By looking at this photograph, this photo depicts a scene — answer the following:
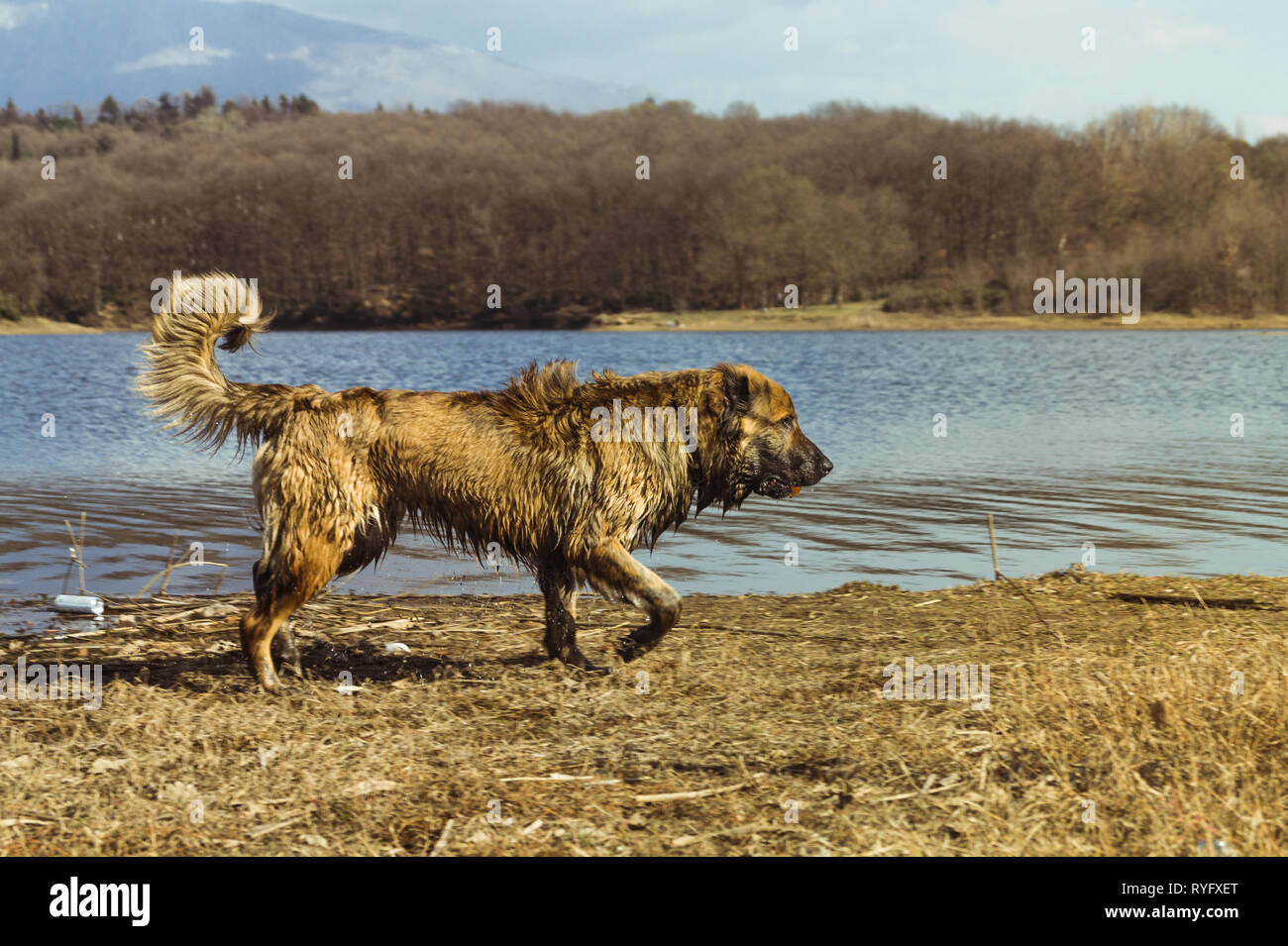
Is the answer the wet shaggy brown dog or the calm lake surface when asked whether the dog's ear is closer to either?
the wet shaggy brown dog

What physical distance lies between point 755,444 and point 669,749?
7.53 feet

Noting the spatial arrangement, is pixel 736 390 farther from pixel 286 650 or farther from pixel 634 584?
pixel 286 650

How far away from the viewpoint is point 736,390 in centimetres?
680

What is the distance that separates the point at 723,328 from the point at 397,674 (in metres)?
74.0

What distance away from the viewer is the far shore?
73938mm

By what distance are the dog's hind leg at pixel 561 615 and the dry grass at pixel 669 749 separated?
0.60 ft

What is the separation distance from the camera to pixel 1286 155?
343 ft

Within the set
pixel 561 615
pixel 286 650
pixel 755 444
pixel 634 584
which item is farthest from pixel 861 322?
pixel 286 650

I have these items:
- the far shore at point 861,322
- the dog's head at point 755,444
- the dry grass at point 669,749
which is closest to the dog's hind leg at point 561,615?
the dry grass at point 669,749

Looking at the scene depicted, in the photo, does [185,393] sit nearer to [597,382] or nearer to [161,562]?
[597,382]

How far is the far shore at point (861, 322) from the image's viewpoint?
7394cm

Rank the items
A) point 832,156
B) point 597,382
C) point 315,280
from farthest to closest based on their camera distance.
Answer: point 832,156
point 315,280
point 597,382

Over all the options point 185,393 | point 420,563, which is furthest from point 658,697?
point 420,563

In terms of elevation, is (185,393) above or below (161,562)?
above
